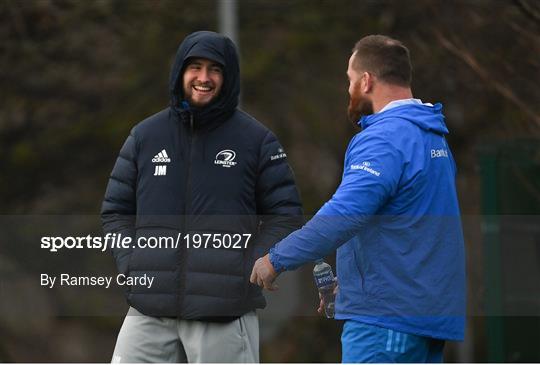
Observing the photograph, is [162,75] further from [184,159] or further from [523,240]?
[184,159]

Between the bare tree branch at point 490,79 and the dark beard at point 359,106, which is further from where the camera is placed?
the bare tree branch at point 490,79

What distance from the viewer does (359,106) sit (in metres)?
5.35

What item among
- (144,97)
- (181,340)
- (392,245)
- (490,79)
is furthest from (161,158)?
Result: (144,97)

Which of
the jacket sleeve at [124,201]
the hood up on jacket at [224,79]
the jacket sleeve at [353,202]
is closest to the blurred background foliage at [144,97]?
the hood up on jacket at [224,79]

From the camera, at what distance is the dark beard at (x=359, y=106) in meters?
5.34

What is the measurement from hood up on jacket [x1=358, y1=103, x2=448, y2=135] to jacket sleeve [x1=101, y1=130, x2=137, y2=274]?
1.02 m

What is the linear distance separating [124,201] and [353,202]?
3.79 feet

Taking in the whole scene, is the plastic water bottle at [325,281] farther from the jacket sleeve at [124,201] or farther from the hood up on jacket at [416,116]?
the jacket sleeve at [124,201]

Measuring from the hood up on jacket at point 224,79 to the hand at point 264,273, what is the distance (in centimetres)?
75

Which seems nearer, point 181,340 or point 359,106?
point 359,106

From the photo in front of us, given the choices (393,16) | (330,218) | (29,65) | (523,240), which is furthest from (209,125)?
(29,65)

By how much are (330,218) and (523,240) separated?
3.92m

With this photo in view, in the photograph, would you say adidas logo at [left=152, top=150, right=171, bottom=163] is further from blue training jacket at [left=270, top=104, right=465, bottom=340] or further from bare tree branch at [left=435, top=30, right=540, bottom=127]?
bare tree branch at [left=435, top=30, right=540, bottom=127]

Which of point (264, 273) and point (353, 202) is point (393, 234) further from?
point (264, 273)
